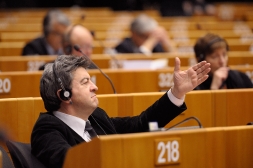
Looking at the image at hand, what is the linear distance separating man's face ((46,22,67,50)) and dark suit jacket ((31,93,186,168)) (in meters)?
3.46

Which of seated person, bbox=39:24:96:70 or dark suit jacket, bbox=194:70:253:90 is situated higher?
seated person, bbox=39:24:96:70

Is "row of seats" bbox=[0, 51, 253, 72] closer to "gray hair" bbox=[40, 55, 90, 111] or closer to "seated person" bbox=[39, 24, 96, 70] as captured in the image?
"seated person" bbox=[39, 24, 96, 70]

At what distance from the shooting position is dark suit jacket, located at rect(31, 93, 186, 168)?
286 centimetres

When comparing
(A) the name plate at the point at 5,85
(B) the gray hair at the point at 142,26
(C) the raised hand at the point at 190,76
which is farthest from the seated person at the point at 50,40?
(C) the raised hand at the point at 190,76

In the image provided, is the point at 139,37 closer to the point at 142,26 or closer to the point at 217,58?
the point at 142,26

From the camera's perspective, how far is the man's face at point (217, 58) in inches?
194

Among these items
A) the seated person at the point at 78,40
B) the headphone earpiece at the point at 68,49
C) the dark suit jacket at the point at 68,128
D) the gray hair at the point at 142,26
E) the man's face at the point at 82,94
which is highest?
the gray hair at the point at 142,26

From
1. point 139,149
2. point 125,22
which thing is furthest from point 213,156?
point 125,22

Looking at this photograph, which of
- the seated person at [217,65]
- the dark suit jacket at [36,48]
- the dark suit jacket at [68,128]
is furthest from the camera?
the dark suit jacket at [36,48]

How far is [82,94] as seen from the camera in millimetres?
3166

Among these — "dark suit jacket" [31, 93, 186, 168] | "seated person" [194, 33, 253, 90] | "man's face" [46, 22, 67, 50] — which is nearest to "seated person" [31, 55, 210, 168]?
"dark suit jacket" [31, 93, 186, 168]

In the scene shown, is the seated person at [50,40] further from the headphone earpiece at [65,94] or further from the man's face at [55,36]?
the headphone earpiece at [65,94]

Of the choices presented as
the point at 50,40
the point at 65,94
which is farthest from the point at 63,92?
the point at 50,40

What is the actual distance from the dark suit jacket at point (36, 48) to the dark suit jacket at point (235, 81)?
2521 mm
